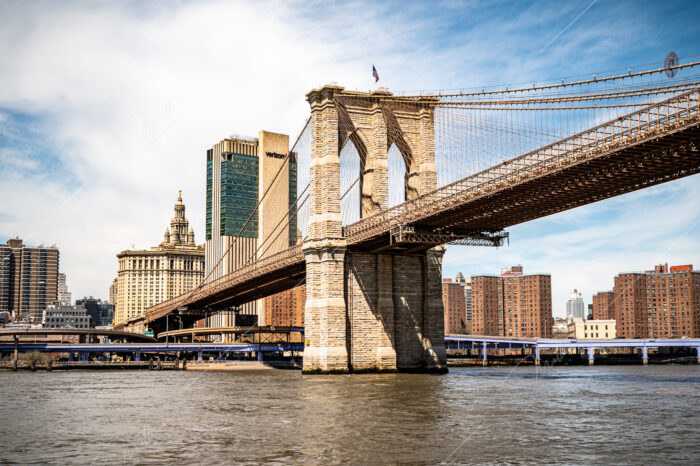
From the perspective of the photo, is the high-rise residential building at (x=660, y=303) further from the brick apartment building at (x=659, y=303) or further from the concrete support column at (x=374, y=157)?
the concrete support column at (x=374, y=157)

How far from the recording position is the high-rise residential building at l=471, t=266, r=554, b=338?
16988 centimetres

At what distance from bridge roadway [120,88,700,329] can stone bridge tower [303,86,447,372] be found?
2.17m

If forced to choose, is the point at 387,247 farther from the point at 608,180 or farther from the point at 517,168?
the point at 608,180

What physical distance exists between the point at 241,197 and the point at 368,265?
5169 inches

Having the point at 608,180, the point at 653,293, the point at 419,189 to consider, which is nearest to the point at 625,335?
the point at 653,293

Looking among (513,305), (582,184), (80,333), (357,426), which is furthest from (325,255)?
(513,305)

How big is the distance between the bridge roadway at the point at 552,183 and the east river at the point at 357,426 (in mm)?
10626

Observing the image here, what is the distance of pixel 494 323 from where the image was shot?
177625 millimetres

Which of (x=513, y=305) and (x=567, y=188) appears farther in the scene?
(x=513, y=305)

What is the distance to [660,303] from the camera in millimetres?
155875

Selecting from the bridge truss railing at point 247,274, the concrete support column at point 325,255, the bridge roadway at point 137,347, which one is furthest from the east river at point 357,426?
the bridge roadway at point 137,347

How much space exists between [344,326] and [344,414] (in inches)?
986

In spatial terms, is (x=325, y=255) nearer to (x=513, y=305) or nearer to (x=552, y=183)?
(x=552, y=183)

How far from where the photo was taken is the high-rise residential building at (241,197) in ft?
549
